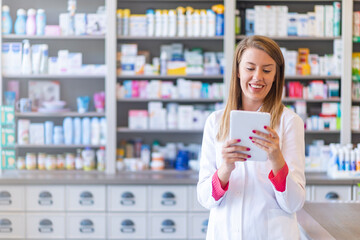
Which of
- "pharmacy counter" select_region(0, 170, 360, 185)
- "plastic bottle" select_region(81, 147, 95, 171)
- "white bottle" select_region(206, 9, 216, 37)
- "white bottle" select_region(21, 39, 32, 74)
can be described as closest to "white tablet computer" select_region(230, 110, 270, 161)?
"pharmacy counter" select_region(0, 170, 360, 185)

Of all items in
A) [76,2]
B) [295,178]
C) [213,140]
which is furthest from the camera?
[76,2]

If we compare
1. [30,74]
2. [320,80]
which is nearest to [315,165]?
[320,80]

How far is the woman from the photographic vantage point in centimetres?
161

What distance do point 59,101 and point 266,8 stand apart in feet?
7.30

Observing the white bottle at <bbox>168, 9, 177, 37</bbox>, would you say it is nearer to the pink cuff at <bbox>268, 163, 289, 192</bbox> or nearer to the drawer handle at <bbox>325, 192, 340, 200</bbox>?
the drawer handle at <bbox>325, 192, 340, 200</bbox>

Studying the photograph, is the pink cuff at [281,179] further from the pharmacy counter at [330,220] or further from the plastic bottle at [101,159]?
the plastic bottle at [101,159]

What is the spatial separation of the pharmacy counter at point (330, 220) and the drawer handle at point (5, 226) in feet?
8.99

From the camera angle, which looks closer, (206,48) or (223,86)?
(223,86)

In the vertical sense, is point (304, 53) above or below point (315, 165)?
above

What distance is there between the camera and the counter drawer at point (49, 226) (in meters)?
4.16

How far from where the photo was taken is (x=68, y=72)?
4543mm

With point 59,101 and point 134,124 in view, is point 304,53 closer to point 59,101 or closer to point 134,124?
point 134,124

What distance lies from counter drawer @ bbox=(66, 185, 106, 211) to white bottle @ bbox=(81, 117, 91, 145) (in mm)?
534

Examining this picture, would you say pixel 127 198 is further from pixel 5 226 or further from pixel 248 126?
pixel 248 126
